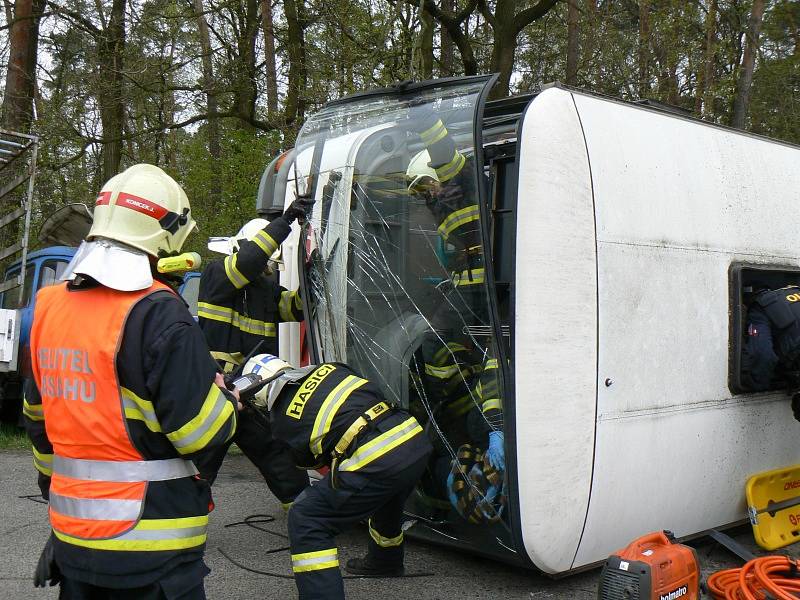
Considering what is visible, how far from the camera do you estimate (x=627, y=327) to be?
388cm

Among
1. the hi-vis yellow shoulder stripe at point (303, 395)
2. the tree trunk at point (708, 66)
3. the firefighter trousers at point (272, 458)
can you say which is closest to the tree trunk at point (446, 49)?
the tree trunk at point (708, 66)

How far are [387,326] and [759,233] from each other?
7.59 ft

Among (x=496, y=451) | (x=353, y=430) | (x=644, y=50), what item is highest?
(x=644, y=50)

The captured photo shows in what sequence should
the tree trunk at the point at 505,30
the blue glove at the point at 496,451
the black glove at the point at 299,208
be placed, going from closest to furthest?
the blue glove at the point at 496,451 < the black glove at the point at 299,208 < the tree trunk at the point at 505,30

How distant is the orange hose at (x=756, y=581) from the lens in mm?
3535

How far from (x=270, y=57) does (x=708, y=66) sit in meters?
6.81

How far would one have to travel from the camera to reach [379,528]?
157 inches

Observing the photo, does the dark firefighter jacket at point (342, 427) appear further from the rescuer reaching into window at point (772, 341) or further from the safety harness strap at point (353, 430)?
the rescuer reaching into window at point (772, 341)

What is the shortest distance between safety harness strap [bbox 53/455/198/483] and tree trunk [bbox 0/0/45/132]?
10.6 meters

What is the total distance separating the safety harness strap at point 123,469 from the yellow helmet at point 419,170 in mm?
1989

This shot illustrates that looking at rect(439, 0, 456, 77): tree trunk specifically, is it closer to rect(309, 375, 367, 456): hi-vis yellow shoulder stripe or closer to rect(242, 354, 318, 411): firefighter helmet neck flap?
rect(242, 354, 318, 411): firefighter helmet neck flap

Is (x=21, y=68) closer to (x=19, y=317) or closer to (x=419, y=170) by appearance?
(x=19, y=317)

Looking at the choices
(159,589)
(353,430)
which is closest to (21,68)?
(353,430)

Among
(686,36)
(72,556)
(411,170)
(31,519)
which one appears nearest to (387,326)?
(411,170)
